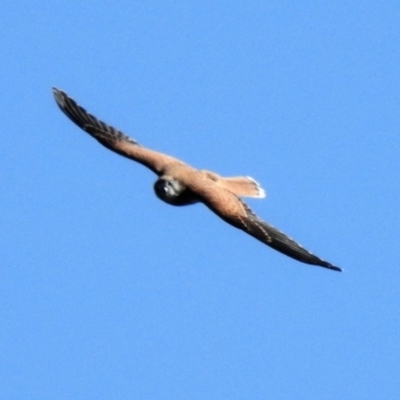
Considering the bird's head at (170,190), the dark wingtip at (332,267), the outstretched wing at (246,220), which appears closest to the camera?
the dark wingtip at (332,267)

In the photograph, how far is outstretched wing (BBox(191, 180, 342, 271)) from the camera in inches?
667

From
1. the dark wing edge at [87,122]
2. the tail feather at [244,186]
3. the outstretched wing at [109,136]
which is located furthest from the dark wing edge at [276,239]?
the dark wing edge at [87,122]

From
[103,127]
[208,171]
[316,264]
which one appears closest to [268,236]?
[316,264]

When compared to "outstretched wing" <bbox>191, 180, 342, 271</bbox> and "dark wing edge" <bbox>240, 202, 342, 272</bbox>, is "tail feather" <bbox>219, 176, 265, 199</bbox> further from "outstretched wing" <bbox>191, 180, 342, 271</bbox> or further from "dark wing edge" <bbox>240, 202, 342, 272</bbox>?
"dark wing edge" <bbox>240, 202, 342, 272</bbox>

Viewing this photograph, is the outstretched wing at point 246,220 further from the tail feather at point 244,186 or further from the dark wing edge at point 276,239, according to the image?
the tail feather at point 244,186

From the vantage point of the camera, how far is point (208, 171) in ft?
63.3

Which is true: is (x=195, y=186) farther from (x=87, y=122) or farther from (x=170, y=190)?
(x=87, y=122)

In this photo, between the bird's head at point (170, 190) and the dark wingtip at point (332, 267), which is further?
the bird's head at point (170, 190)

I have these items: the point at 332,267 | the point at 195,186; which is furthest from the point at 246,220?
the point at 332,267

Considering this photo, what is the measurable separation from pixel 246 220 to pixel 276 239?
506mm

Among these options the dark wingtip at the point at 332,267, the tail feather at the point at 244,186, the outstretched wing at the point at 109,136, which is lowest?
the dark wingtip at the point at 332,267

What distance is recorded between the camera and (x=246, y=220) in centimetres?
1755

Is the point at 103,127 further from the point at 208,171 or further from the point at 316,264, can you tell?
the point at 316,264

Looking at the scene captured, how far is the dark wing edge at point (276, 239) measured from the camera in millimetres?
16797
